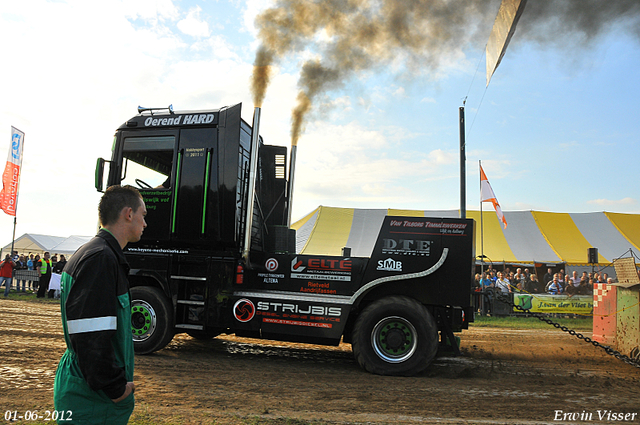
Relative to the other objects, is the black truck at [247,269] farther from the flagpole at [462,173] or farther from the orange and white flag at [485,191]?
the orange and white flag at [485,191]

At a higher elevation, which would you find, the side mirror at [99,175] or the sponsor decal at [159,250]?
the side mirror at [99,175]

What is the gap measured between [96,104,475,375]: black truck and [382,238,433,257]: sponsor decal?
Result: 0.01 m

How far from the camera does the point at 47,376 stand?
548 cm

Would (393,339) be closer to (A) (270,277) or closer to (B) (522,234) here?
(A) (270,277)

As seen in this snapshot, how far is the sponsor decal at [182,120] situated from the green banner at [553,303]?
13.0 meters

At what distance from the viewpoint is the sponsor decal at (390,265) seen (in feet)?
20.7

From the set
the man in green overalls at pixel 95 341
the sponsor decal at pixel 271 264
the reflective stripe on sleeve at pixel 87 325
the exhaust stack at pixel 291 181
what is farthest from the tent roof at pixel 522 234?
the reflective stripe on sleeve at pixel 87 325

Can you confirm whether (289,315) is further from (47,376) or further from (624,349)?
(624,349)

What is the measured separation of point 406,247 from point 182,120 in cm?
412

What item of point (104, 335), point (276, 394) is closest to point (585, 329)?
point (276, 394)

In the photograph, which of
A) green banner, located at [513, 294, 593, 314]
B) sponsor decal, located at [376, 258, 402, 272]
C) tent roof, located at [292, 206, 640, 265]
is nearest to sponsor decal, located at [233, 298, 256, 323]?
sponsor decal, located at [376, 258, 402, 272]

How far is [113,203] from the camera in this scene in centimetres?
227

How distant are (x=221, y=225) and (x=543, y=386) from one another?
5082 mm

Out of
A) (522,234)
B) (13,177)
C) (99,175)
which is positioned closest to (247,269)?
(99,175)
